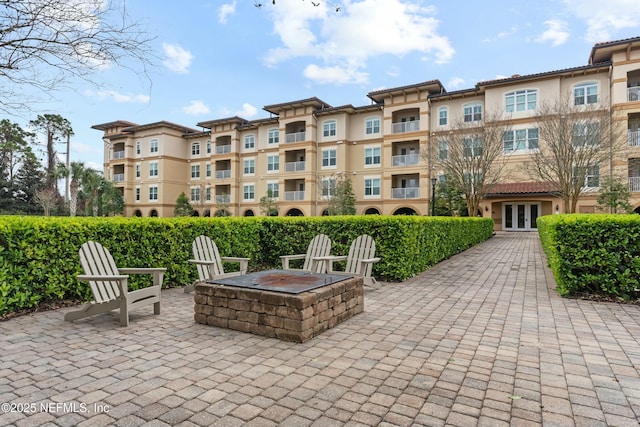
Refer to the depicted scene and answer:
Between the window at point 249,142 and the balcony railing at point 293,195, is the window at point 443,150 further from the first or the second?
the window at point 249,142

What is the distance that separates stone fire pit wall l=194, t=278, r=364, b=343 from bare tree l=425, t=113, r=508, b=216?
19.7 meters

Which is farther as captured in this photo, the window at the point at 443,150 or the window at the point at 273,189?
the window at the point at 273,189

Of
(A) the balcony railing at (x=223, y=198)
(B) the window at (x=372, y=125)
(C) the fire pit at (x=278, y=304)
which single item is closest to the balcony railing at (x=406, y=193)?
(B) the window at (x=372, y=125)

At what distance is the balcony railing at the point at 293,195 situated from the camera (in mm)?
33656

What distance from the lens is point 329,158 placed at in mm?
33094

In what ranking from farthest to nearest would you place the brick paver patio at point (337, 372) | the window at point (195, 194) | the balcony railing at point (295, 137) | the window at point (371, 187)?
the window at point (195, 194)
the balcony railing at point (295, 137)
the window at point (371, 187)
the brick paver patio at point (337, 372)

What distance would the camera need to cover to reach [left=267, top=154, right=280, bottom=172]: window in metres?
35.7

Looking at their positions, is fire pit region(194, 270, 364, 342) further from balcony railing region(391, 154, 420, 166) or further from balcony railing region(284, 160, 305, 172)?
balcony railing region(284, 160, 305, 172)

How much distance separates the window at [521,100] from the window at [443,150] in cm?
608

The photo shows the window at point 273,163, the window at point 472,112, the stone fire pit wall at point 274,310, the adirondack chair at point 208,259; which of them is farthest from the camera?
the window at point 273,163

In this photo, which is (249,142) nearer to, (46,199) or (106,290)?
(46,199)

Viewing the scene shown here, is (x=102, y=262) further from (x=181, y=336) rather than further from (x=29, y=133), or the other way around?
(x=29, y=133)

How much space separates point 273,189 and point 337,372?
3290 centimetres

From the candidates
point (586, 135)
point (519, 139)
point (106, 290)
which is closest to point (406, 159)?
point (519, 139)
